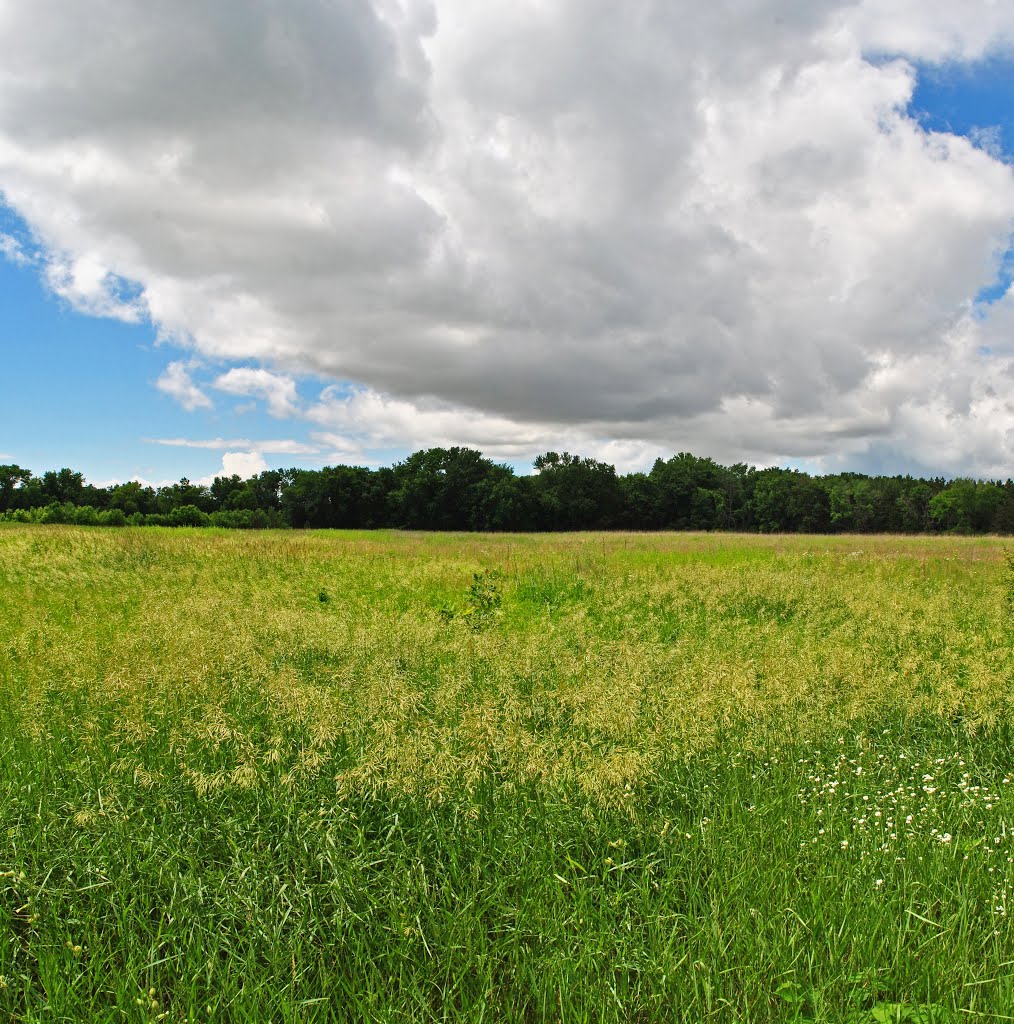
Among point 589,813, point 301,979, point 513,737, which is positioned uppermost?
point 513,737

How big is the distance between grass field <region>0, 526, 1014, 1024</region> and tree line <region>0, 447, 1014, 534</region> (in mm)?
83470

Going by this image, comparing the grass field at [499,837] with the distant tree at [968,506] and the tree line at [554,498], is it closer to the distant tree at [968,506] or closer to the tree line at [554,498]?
the tree line at [554,498]

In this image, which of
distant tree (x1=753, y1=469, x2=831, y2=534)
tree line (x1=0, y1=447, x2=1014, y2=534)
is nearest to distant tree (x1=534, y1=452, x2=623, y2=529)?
tree line (x1=0, y1=447, x2=1014, y2=534)

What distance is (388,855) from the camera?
11.3ft

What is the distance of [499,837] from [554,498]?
314 ft

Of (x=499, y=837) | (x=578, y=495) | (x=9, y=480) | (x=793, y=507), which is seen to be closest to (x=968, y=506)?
(x=793, y=507)

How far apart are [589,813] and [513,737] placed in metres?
0.70

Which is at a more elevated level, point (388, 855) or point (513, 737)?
point (513, 737)

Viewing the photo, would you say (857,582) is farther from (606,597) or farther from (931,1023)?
(931,1023)

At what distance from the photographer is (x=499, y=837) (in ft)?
11.8

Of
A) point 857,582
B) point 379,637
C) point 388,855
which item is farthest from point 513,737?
point 857,582

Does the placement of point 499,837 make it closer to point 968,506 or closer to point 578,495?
point 578,495

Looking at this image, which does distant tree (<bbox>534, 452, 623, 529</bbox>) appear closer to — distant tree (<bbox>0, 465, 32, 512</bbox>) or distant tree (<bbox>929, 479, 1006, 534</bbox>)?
distant tree (<bbox>929, 479, 1006, 534</bbox>)

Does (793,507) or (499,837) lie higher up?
(793,507)
